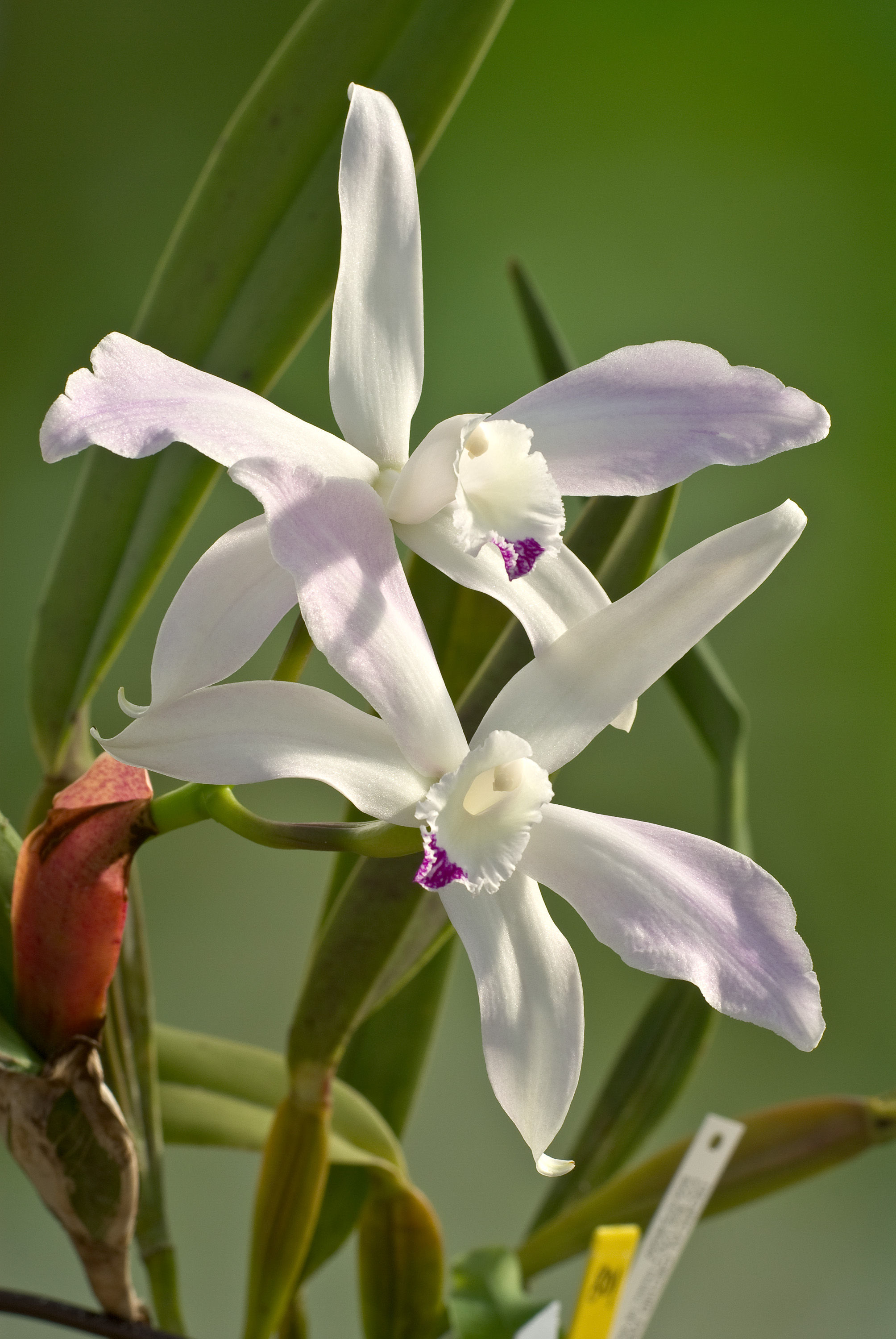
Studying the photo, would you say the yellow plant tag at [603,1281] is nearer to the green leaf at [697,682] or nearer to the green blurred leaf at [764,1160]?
the green blurred leaf at [764,1160]

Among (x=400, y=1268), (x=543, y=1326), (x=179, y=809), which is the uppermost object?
(x=179, y=809)

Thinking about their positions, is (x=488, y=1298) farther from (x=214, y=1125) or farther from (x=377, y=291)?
(x=377, y=291)

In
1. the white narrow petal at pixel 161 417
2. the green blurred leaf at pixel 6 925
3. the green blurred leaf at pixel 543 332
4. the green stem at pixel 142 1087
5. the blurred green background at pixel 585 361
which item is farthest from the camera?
the blurred green background at pixel 585 361

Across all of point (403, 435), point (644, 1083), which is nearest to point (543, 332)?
point (403, 435)

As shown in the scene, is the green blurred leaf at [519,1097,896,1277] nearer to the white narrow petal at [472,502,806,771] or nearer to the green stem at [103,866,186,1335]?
the green stem at [103,866,186,1335]

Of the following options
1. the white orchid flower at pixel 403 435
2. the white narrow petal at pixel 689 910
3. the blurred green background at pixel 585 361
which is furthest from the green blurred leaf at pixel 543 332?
the blurred green background at pixel 585 361

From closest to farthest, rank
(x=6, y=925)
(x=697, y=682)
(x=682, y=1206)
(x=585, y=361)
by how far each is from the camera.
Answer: (x=6, y=925)
(x=682, y=1206)
(x=697, y=682)
(x=585, y=361)

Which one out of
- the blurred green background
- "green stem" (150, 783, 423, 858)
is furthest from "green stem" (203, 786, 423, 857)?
the blurred green background

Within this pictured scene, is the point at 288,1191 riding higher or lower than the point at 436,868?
lower
